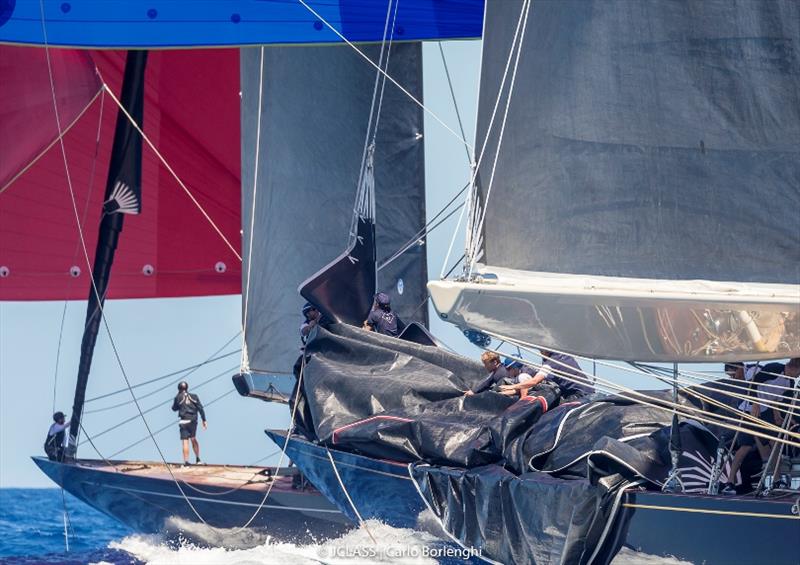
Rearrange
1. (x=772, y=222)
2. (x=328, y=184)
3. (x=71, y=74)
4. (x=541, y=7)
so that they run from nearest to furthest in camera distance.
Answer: (x=772, y=222), (x=541, y=7), (x=328, y=184), (x=71, y=74)

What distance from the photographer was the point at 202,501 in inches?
625

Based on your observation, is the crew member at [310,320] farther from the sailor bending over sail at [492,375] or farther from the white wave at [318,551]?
the sailor bending over sail at [492,375]

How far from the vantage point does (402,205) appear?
1581cm

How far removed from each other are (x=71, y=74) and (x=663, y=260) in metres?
11.8

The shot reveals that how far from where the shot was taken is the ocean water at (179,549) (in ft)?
31.2

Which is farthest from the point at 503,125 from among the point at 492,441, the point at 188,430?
the point at 188,430

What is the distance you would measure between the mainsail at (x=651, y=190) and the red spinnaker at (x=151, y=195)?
35.5 feet

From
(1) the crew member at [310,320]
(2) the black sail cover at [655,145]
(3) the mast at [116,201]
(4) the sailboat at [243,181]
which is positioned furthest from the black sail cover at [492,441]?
(3) the mast at [116,201]

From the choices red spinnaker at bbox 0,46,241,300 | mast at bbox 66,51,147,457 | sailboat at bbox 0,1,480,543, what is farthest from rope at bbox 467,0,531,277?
red spinnaker at bbox 0,46,241,300

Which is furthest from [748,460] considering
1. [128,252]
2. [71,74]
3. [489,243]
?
[128,252]

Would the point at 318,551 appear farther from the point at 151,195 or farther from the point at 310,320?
the point at 151,195

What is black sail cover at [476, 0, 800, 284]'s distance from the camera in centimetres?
728

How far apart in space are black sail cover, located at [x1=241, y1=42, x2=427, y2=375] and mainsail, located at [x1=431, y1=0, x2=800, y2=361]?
7.60 m

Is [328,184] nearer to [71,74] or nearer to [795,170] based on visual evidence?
[71,74]
